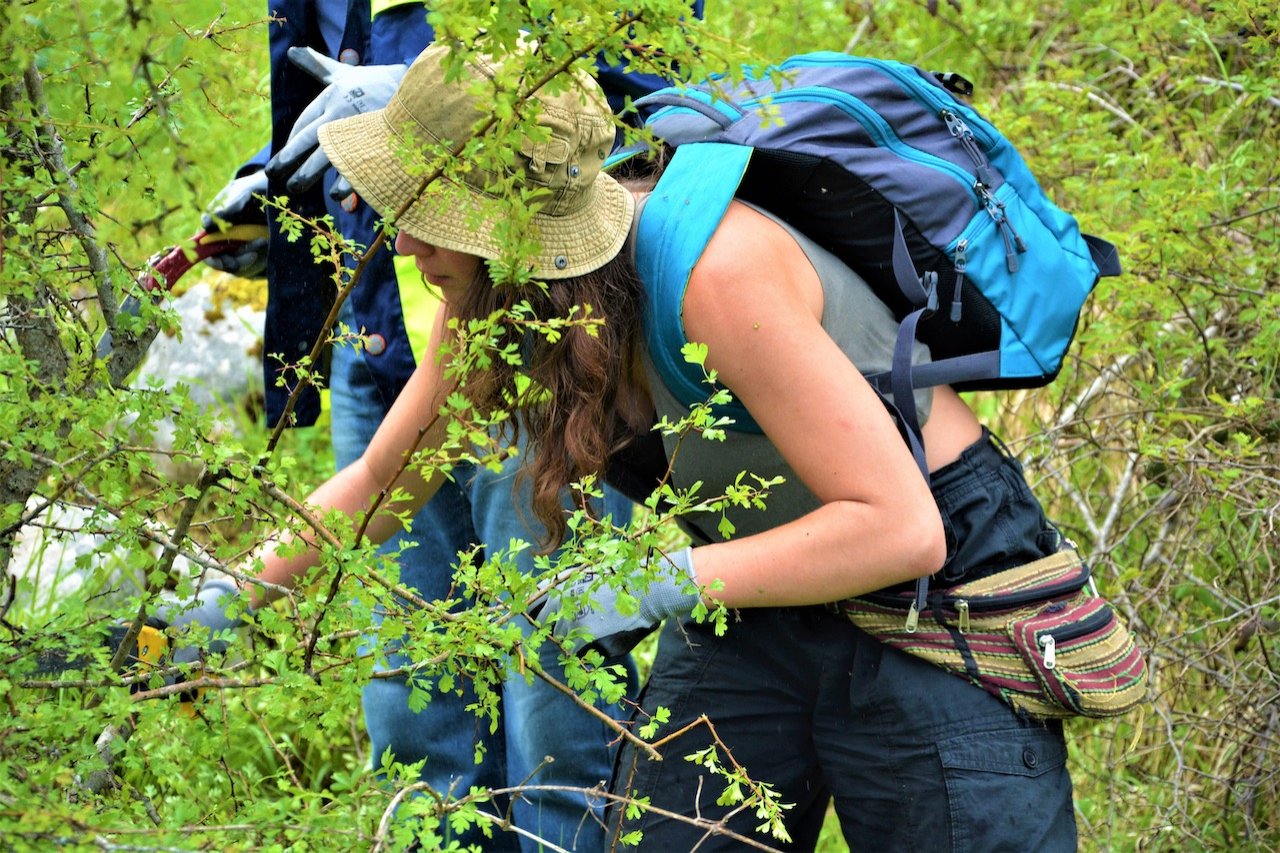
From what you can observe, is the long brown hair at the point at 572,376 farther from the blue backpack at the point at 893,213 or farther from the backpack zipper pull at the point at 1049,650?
the backpack zipper pull at the point at 1049,650

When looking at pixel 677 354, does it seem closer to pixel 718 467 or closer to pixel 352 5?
pixel 718 467

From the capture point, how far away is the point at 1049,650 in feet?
5.86

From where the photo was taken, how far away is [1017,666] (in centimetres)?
182

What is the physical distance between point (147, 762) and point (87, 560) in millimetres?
270

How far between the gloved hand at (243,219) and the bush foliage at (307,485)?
0.82 feet

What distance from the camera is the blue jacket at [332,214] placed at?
2383 millimetres

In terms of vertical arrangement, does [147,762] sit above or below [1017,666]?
above

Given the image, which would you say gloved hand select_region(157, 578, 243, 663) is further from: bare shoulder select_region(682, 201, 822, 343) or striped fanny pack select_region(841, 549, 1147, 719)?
striped fanny pack select_region(841, 549, 1147, 719)

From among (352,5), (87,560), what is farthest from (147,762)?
(352,5)

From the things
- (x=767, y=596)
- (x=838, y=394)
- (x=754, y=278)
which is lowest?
(x=767, y=596)

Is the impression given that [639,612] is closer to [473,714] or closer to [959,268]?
[959,268]

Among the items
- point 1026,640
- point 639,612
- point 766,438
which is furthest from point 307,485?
point 1026,640

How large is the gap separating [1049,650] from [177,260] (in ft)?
4.67

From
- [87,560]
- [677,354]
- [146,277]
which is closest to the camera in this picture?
[87,560]
